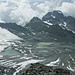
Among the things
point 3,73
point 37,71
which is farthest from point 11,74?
point 37,71

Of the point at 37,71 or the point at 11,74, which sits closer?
the point at 37,71

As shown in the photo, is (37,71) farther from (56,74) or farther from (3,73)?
(3,73)

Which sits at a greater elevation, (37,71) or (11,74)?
(37,71)

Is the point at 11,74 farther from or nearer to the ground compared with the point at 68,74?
nearer to the ground

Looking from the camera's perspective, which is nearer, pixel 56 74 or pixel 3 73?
pixel 56 74

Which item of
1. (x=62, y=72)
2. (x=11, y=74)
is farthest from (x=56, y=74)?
(x=11, y=74)

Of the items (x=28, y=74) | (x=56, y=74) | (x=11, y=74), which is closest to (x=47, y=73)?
(x=56, y=74)

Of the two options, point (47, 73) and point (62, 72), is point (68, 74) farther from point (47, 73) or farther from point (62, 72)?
point (47, 73)
